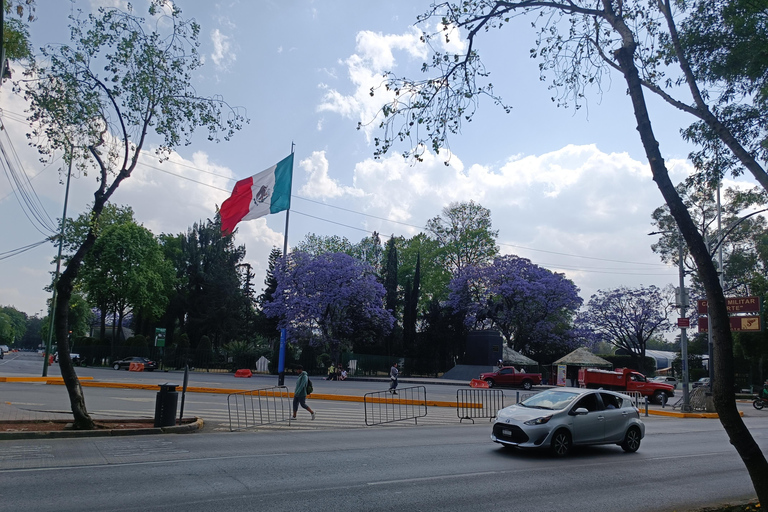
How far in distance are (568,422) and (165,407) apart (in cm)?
923

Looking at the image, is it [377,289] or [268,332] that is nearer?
[377,289]

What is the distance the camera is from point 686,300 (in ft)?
87.4

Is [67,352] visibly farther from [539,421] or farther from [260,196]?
[260,196]

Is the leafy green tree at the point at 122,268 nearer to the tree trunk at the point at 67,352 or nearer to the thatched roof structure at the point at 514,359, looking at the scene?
the thatched roof structure at the point at 514,359

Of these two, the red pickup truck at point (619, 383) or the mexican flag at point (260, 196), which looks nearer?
the mexican flag at point (260, 196)

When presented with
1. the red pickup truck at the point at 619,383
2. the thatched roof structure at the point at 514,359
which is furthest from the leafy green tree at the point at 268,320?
the red pickup truck at the point at 619,383

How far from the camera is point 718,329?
6949 millimetres

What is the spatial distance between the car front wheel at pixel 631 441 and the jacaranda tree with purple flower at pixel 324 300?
3480cm

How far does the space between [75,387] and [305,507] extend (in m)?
8.61

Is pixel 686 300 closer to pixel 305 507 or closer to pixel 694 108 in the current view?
pixel 694 108

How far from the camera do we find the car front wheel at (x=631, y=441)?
13.0 meters

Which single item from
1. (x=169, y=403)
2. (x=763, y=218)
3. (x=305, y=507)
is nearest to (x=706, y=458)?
(x=305, y=507)

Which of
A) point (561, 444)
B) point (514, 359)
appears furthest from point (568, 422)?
point (514, 359)

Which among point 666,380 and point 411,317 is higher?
point 411,317
